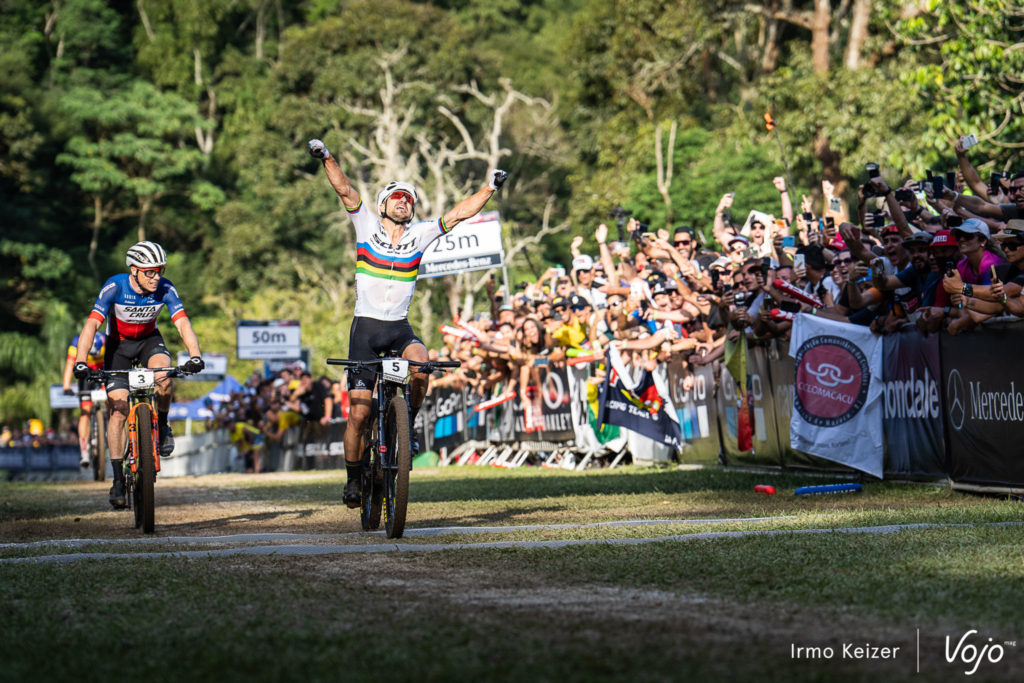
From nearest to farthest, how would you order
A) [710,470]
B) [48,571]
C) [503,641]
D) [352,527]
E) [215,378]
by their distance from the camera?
[503,641]
[48,571]
[352,527]
[710,470]
[215,378]

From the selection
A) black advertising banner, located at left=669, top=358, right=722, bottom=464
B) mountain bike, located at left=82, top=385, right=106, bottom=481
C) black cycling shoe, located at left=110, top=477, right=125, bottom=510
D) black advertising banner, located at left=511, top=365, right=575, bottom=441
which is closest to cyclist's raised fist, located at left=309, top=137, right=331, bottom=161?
black cycling shoe, located at left=110, top=477, right=125, bottom=510

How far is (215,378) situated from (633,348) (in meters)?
34.7

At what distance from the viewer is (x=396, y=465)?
30.4 feet

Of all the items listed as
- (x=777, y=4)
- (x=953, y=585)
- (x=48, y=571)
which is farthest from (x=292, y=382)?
(x=953, y=585)

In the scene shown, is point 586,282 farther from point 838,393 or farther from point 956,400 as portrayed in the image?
point 956,400

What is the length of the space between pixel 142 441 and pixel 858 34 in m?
29.1

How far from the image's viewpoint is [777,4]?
3966 cm

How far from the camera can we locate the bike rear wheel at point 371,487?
32.1ft

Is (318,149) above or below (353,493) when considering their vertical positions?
above

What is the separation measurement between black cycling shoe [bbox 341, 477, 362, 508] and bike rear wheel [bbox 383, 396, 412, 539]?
0.43 metres

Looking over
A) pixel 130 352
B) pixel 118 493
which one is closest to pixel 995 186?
pixel 130 352

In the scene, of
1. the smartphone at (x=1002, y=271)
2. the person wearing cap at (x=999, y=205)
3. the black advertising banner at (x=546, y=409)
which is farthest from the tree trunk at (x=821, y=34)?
the smartphone at (x=1002, y=271)

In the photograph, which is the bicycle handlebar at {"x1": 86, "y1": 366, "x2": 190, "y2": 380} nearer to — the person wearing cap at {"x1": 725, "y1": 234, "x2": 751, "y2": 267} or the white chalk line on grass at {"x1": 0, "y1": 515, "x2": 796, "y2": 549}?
the white chalk line on grass at {"x1": 0, "y1": 515, "x2": 796, "y2": 549}

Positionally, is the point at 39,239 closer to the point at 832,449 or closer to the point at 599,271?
the point at 599,271
